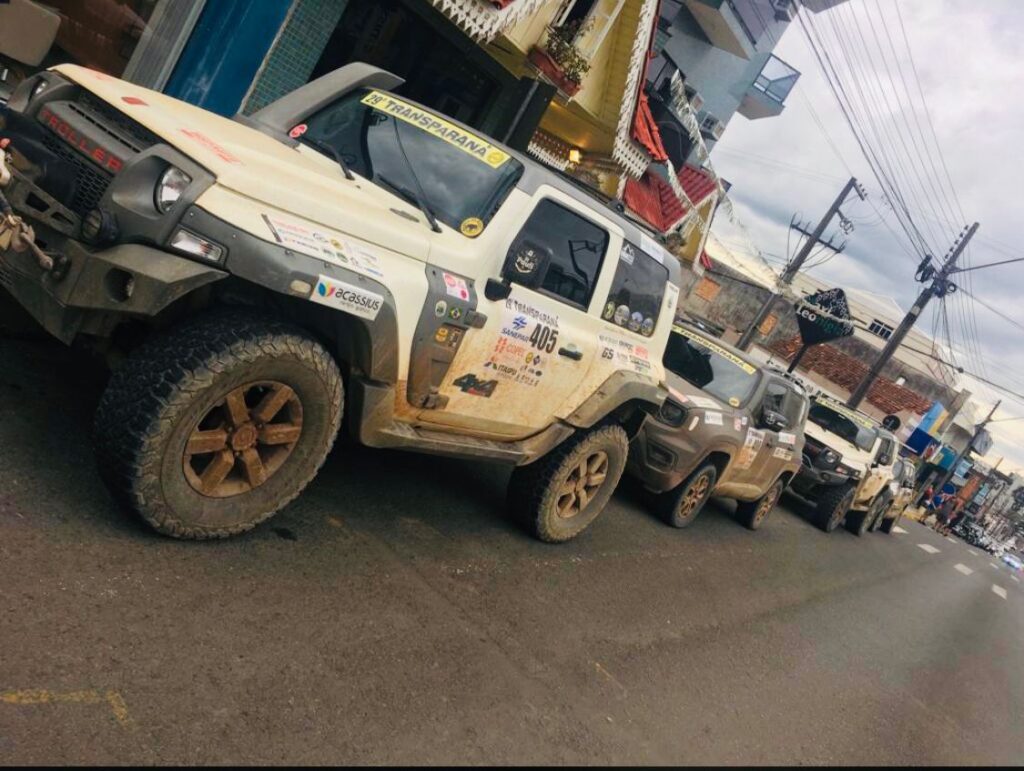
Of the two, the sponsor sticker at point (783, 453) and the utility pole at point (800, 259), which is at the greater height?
the utility pole at point (800, 259)

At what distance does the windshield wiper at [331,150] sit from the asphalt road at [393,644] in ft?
5.80

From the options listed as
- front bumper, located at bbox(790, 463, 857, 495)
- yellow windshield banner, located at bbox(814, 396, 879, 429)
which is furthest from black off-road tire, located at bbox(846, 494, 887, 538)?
front bumper, located at bbox(790, 463, 857, 495)

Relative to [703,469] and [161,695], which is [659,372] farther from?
[161,695]

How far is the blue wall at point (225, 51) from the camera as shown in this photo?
8734 mm

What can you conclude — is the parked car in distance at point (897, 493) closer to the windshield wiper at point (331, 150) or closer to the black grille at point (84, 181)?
the windshield wiper at point (331, 150)

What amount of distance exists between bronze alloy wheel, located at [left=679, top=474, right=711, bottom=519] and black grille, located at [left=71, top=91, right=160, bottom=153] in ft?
19.5

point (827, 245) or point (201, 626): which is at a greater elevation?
point (827, 245)

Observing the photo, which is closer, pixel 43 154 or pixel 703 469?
pixel 43 154

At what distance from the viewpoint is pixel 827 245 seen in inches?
1085

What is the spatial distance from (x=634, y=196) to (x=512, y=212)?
1279 centimetres

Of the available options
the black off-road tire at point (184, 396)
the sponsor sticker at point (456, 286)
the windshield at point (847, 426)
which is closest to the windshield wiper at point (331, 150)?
the sponsor sticker at point (456, 286)

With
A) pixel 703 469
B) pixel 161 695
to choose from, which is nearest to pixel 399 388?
pixel 161 695

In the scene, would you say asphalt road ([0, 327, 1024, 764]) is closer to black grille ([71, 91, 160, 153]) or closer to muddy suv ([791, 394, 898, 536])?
black grille ([71, 91, 160, 153])

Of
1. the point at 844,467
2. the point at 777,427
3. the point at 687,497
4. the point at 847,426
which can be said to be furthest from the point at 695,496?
the point at 847,426
